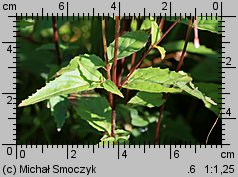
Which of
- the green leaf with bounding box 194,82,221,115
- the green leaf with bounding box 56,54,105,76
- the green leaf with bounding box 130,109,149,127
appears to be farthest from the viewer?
the green leaf with bounding box 130,109,149,127

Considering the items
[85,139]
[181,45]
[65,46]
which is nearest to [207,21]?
[181,45]

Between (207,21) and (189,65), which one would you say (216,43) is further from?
(207,21)

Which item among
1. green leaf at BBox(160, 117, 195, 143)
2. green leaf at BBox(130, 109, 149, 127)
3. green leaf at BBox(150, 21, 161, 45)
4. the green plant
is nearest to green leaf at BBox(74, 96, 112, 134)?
the green plant

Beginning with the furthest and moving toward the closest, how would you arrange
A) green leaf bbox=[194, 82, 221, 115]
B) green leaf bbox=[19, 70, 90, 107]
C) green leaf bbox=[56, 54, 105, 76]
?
green leaf bbox=[194, 82, 221, 115] → green leaf bbox=[56, 54, 105, 76] → green leaf bbox=[19, 70, 90, 107]

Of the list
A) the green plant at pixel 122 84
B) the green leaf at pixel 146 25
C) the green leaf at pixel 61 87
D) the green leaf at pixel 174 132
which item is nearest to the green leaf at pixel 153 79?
the green plant at pixel 122 84

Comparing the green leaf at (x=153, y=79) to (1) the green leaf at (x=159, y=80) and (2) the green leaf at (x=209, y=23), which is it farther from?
(2) the green leaf at (x=209, y=23)

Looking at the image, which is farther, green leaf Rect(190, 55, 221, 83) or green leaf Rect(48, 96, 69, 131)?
green leaf Rect(190, 55, 221, 83)

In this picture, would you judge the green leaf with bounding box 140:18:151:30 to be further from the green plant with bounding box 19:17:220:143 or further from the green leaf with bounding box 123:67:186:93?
the green leaf with bounding box 123:67:186:93

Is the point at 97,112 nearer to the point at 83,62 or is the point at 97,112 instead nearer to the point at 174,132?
the point at 83,62
